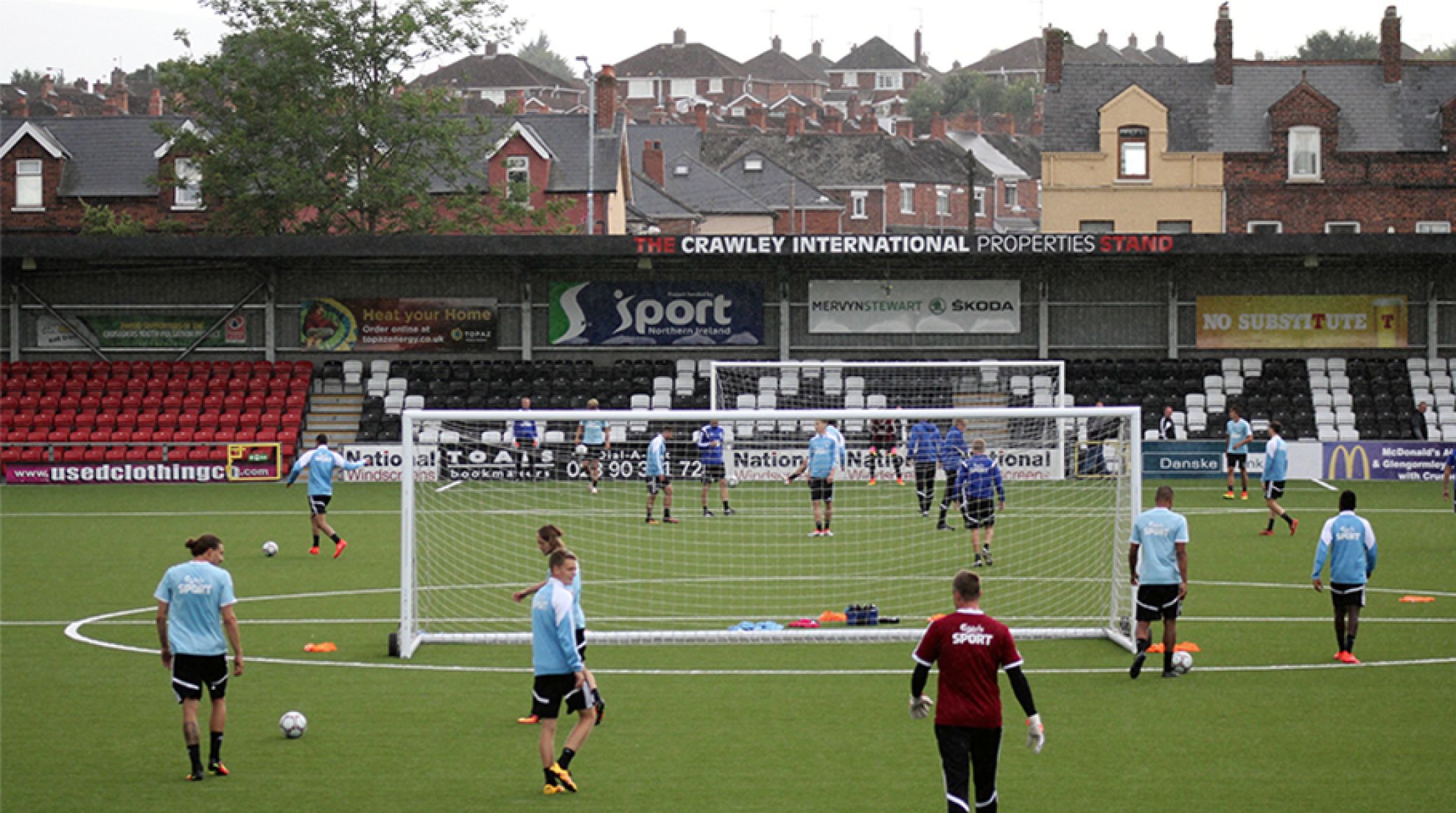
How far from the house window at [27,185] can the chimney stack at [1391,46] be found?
47343 mm

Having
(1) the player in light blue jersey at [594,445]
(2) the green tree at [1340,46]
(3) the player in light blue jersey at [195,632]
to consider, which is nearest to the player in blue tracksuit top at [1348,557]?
(3) the player in light blue jersey at [195,632]

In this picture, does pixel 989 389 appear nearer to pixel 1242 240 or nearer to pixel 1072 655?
pixel 1242 240

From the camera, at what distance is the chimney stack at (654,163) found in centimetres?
8294

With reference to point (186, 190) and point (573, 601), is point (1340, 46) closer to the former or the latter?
point (186, 190)

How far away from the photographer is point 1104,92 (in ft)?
187

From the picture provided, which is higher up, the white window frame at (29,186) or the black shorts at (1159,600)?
the white window frame at (29,186)

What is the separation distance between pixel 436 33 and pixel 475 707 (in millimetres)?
41486

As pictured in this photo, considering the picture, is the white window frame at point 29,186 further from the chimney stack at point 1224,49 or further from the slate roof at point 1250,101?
the chimney stack at point 1224,49

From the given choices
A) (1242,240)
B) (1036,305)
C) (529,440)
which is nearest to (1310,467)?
(1242,240)

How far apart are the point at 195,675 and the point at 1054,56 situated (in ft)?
166

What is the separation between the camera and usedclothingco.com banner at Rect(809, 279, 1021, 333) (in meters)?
42.9

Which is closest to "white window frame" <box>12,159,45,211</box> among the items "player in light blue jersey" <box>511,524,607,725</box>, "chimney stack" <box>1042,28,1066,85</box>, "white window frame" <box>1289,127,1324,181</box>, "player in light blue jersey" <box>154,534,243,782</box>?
"chimney stack" <box>1042,28,1066,85</box>

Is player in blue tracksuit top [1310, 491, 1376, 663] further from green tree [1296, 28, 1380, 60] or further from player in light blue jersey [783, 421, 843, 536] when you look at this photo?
green tree [1296, 28, 1380, 60]

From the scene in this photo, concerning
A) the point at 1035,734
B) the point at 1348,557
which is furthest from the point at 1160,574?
the point at 1035,734
